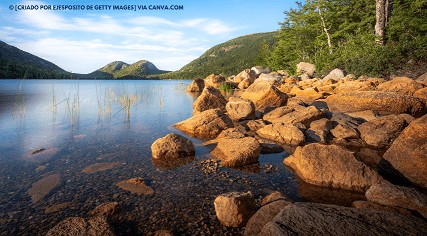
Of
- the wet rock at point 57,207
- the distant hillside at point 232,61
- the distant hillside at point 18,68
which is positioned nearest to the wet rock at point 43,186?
the wet rock at point 57,207

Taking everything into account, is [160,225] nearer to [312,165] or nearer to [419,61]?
[312,165]

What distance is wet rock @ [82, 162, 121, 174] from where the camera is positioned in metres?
6.93

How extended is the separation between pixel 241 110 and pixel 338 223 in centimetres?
966

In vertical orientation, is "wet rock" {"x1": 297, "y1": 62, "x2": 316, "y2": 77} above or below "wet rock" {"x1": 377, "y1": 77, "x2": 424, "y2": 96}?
above

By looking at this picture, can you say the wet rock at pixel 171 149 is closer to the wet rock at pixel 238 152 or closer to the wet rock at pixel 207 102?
the wet rock at pixel 238 152

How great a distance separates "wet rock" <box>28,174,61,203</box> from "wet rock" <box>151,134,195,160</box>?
275 cm

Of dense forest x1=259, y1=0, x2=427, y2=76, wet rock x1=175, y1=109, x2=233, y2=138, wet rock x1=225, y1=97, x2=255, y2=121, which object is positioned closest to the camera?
wet rock x1=175, y1=109, x2=233, y2=138

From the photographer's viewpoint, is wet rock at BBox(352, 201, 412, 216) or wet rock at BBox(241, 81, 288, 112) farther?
wet rock at BBox(241, 81, 288, 112)

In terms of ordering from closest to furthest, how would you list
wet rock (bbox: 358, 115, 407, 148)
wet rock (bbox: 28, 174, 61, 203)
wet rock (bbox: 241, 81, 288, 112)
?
wet rock (bbox: 28, 174, 61, 203) < wet rock (bbox: 358, 115, 407, 148) < wet rock (bbox: 241, 81, 288, 112)

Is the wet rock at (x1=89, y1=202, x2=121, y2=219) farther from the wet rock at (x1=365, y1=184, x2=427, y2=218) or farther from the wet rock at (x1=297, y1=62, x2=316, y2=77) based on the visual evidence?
the wet rock at (x1=297, y1=62, x2=316, y2=77)

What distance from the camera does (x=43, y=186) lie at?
591 cm

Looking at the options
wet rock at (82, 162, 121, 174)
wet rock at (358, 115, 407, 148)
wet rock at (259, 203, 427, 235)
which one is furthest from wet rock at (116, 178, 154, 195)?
wet rock at (358, 115, 407, 148)

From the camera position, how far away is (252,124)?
37.0ft

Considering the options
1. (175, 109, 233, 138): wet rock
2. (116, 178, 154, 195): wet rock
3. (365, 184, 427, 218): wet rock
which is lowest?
A: (116, 178, 154, 195): wet rock
